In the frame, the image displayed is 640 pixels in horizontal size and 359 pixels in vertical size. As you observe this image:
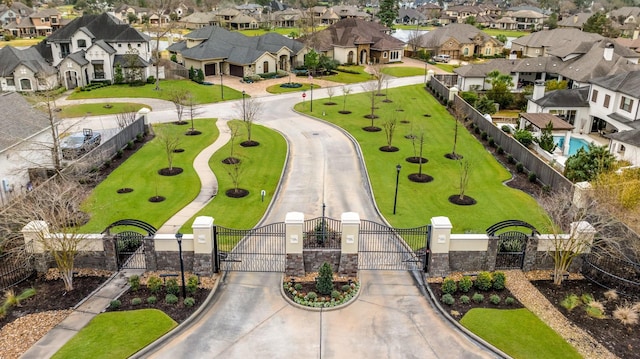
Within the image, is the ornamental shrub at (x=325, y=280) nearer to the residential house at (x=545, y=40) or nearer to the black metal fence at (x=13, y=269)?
the black metal fence at (x=13, y=269)

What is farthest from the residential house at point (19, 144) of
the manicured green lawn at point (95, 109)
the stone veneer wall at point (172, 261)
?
the manicured green lawn at point (95, 109)

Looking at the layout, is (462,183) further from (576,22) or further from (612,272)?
(576,22)

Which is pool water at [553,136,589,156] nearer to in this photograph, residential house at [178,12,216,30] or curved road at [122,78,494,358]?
curved road at [122,78,494,358]

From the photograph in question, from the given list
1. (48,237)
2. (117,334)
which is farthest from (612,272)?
(48,237)

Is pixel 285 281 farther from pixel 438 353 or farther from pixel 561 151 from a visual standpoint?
pixel 561 151

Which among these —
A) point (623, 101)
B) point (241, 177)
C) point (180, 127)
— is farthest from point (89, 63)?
point (623, 101)

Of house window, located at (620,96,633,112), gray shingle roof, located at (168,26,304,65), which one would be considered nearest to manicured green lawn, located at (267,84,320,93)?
gray shingle roof, located at (168,26,304,65)
